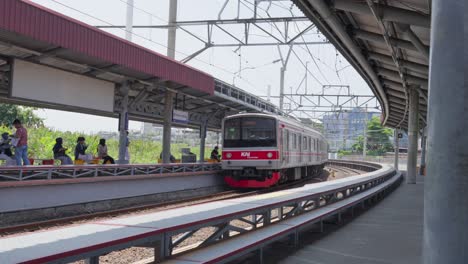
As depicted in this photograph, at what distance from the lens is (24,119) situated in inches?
1789

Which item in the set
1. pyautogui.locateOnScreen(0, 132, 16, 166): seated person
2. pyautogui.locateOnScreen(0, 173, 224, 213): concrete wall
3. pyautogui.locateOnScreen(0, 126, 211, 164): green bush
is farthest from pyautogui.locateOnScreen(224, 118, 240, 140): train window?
pyautogui.locateOnScreen(0, 126, 211, 164): green bush

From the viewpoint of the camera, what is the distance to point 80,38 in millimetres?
10961

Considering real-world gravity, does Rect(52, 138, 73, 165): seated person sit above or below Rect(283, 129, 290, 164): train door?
below

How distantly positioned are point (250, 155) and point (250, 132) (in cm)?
88

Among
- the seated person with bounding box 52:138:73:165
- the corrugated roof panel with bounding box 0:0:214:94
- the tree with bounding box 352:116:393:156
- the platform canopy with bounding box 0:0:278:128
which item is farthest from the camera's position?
the tree with bounding box 352:116:393:156

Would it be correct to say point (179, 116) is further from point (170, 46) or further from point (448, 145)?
point (448, 145)

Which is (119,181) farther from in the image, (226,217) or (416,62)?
(416,62)

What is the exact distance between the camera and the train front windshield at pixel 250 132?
1689 cm

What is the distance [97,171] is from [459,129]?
10536mm

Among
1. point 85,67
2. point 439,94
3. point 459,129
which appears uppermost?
point 85,67

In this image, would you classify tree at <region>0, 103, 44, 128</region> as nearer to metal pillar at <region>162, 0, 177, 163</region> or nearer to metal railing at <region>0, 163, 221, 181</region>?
metal pillar at <region>162, 0, 177, 163</region>

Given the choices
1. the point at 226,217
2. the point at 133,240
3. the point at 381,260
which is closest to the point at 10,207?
the point at 226,217

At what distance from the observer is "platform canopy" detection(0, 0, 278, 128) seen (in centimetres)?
978

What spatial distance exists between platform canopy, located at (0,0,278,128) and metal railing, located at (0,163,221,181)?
1.81 metres
